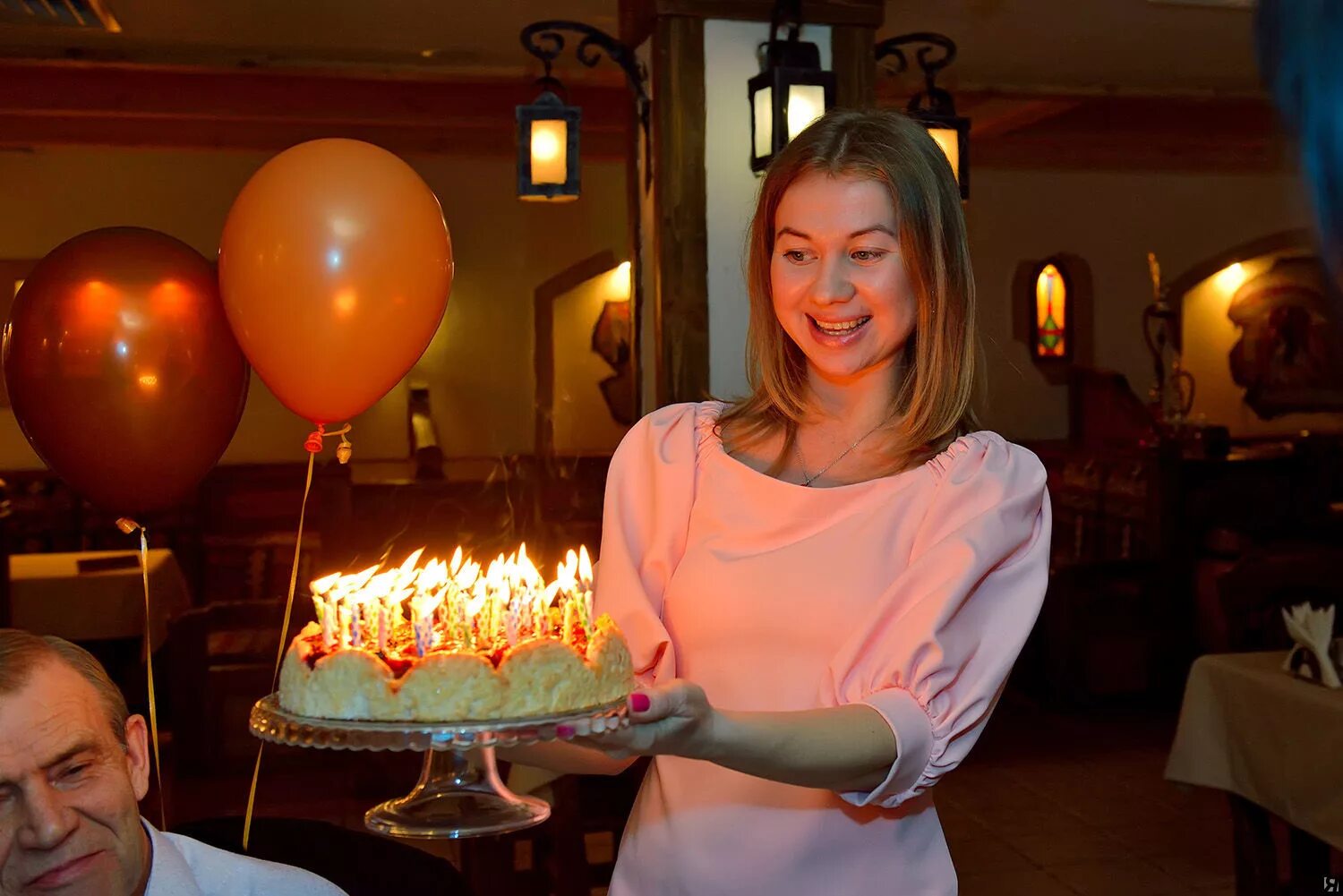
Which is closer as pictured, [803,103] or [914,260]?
[914,260]

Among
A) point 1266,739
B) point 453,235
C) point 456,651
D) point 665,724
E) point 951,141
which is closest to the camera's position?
point 665,724

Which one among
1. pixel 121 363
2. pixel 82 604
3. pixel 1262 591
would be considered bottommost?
pixel 82 604

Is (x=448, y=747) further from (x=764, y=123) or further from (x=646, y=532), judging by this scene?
(x=764, y=123)

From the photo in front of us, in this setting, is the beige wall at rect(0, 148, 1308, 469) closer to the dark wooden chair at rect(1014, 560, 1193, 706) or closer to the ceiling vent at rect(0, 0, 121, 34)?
the dark wooden chair at rect(1014, 560, 1193, 706)

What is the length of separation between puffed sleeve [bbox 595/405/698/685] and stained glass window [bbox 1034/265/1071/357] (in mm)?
8611

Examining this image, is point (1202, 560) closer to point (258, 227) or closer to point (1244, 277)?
point (1244, 277)

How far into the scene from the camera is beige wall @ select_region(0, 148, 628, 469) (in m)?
8.81

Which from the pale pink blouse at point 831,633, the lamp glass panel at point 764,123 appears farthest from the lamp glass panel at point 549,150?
the pale pink blouse at point 831,633

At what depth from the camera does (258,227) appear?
1.79m

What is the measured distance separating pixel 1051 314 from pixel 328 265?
347 inches

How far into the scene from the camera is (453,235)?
30.7ft

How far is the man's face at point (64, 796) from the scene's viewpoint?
1580mm

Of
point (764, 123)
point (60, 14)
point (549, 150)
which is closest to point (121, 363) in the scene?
point (764, 123)

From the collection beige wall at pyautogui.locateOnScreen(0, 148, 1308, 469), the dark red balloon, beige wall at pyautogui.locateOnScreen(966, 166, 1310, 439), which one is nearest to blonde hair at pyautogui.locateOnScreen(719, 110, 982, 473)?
the dark red balloon
